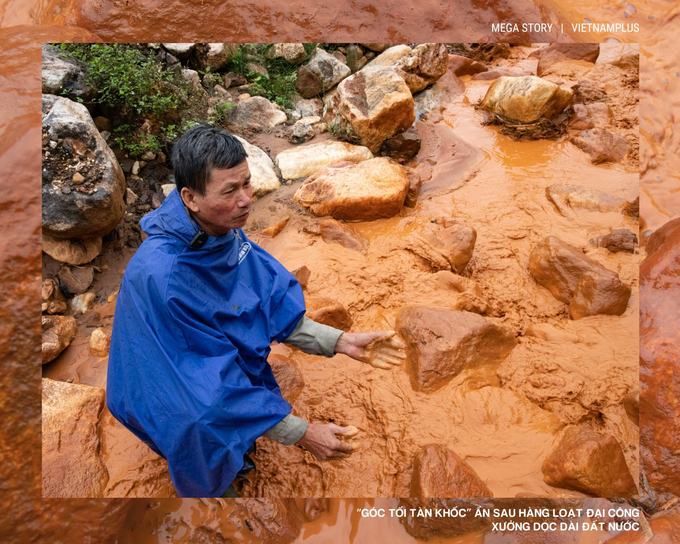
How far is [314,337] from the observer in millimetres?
2330

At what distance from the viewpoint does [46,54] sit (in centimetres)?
303

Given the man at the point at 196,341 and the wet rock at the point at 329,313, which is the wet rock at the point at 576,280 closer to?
the wet rock at the point at 329,313

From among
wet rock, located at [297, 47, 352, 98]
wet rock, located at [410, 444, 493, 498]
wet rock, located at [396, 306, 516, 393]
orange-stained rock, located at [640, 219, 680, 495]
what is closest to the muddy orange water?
orange-stained rock, located at [640, 219, 680, 495]

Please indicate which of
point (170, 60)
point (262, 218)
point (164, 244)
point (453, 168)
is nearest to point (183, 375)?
point (164, 244)

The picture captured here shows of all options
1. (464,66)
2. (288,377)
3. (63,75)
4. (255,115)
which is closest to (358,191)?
(255,115)

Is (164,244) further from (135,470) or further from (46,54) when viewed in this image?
(46,54)

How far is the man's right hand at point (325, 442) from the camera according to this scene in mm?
1945

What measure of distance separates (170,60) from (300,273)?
1.89m

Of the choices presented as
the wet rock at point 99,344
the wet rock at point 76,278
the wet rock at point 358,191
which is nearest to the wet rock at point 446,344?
the wet rock at point 358,191

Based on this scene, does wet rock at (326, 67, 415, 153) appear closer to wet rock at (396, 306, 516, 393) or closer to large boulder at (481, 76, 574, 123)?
large boulder at (481, 76, 574, 123)

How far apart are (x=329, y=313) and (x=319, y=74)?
2683 mm

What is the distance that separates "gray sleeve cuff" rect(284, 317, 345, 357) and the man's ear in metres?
0.81

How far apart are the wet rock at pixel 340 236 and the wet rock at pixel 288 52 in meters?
1.57

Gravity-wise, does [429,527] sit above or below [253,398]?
below
